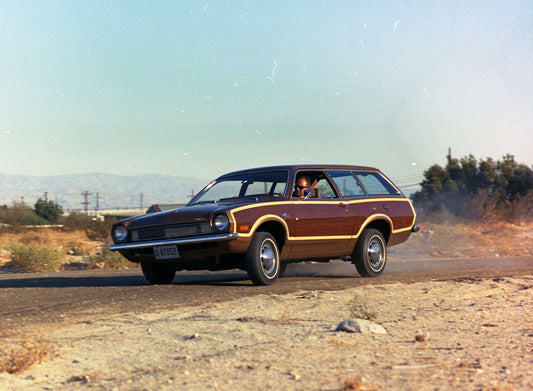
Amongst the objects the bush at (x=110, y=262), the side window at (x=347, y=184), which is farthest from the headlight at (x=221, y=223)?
the bush at (x=110, y=262)

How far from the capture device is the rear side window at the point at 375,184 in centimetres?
1120

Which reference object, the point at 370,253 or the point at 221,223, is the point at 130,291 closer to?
the point at 221,223

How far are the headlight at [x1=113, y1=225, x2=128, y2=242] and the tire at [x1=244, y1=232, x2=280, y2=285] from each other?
5.96 ft

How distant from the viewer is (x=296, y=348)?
197 inches

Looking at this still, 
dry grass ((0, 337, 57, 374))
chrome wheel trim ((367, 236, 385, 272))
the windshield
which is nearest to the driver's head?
the windshield

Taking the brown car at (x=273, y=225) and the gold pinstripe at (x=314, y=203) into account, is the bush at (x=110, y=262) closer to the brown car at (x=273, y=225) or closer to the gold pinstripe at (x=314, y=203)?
the brown car at (x=273, y=225)

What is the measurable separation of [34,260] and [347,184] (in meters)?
9.44

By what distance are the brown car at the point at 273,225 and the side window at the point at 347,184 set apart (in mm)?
18

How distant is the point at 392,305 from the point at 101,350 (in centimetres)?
335

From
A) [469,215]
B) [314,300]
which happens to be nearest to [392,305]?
[314,300]

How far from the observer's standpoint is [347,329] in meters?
5.61

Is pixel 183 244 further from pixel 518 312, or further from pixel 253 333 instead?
pixel 518 312

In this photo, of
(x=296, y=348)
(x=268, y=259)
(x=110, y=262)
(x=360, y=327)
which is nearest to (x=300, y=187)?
(x=268, y=259)

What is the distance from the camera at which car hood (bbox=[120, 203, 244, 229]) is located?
29.1ft
